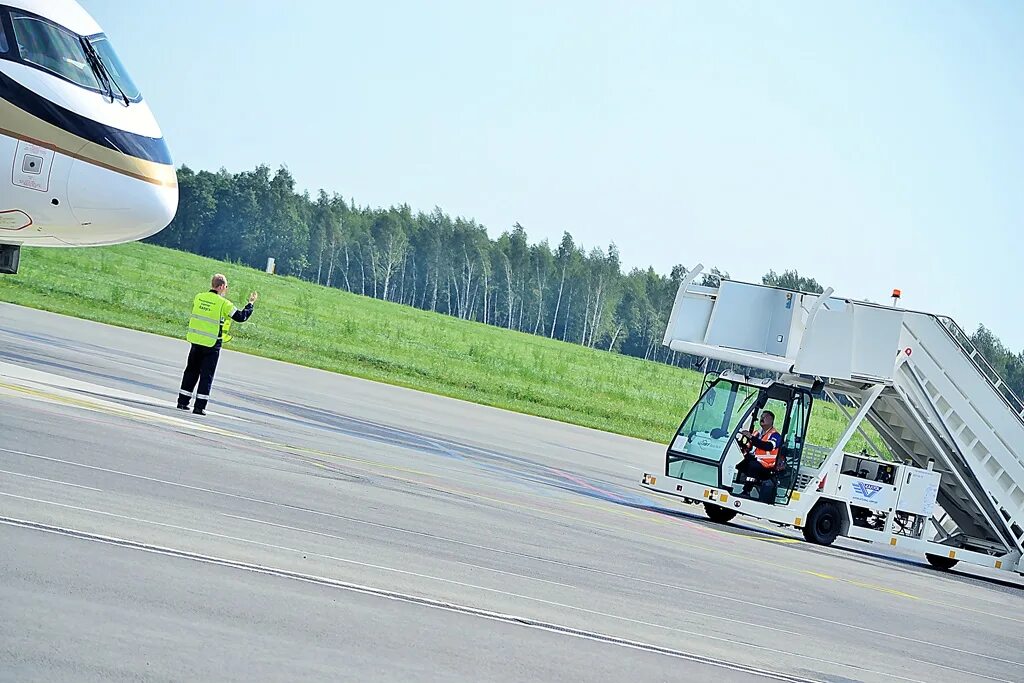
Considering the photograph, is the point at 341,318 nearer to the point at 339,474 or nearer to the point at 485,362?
the point at 485,362

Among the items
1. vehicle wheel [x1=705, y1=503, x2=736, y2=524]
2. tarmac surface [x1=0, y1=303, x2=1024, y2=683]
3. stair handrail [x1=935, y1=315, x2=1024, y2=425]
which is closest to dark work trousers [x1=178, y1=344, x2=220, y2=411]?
tarmac surface [x1=0, y1=303, x2=1024, y2=683]

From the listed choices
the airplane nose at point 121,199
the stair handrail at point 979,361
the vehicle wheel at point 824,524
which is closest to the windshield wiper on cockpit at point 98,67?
the airplane nose at point 121,199

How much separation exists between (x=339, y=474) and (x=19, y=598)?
25.4 feet

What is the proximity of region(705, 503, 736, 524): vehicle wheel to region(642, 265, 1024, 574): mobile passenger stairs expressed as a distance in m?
0.02

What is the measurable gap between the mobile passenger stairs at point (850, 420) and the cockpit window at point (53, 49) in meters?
10.1

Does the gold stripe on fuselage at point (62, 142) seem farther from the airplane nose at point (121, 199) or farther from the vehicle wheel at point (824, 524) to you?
the vehicle wheel at point (824, 524)

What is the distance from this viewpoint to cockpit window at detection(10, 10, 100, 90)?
46.5 feet

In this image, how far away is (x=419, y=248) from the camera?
6516 inches

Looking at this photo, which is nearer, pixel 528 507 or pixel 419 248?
pixel 528 507

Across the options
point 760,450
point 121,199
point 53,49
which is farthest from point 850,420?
point 53,49

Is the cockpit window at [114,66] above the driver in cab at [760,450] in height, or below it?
above

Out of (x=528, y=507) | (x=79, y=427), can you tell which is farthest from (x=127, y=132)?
(x=528, y=507)

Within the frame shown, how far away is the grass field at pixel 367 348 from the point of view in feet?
130

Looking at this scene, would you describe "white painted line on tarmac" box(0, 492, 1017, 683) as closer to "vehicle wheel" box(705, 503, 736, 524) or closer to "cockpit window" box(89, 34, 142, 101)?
"cockpit window" box(89, 34, 142, 101)
